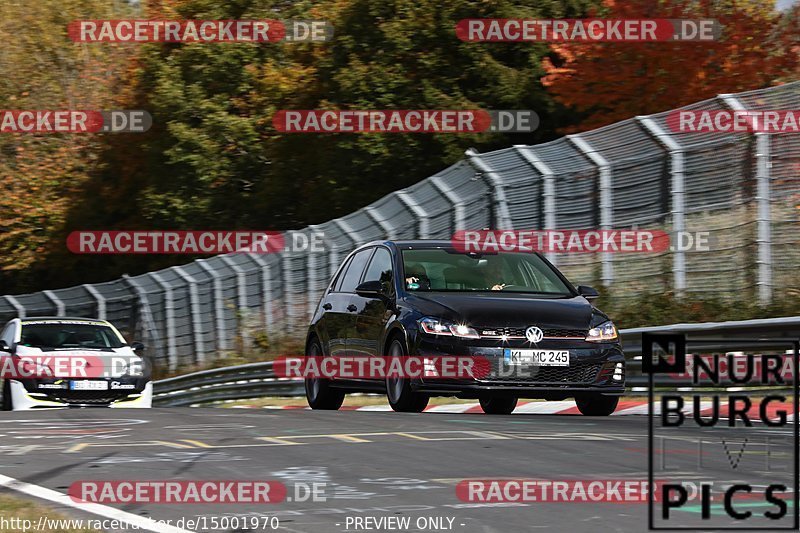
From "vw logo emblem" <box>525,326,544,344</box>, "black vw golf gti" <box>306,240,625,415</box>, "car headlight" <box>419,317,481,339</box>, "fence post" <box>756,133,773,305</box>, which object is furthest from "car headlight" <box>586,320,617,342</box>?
"fence post" <box>756,133,773,305</box>

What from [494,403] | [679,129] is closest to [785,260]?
[679,129]

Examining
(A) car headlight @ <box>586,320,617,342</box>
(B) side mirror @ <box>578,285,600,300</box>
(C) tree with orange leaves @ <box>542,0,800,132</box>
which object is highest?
(C) tree with orange leaves @ <box>542,0,800,132</box>

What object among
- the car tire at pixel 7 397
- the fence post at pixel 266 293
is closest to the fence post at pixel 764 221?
the car tire at pixel 7 397

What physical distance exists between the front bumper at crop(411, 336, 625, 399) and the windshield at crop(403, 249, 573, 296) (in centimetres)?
113

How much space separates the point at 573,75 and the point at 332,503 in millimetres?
29772

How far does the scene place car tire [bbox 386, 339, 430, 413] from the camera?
42.3 feet

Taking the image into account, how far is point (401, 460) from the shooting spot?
8.93 m

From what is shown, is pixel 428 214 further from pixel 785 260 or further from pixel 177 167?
pixel 177 167

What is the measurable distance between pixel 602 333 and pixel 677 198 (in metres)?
5.49

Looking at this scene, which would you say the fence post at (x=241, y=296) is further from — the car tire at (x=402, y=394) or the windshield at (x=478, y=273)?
the car tire at (x=402, y=394)

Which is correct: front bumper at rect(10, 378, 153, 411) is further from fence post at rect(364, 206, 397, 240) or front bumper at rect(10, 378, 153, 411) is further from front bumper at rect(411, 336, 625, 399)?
front bumper at rect(411, 336, 625, 399)

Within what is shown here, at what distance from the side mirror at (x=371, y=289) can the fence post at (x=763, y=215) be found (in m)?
5.29

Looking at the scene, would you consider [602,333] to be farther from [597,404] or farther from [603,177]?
[603,177]

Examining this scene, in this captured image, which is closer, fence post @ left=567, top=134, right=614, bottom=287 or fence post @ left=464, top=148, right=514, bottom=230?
fence post @ left=567, top=134, right=614, bottom=287
